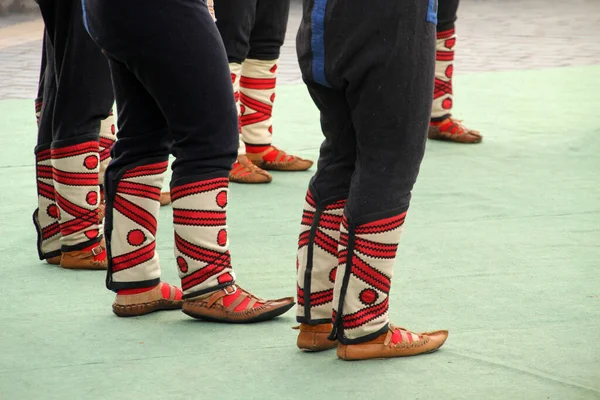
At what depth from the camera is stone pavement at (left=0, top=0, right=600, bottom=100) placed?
660 cm

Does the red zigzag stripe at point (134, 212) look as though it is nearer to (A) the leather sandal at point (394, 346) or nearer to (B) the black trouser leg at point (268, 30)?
(A) the leather sandal at point (394, 346)

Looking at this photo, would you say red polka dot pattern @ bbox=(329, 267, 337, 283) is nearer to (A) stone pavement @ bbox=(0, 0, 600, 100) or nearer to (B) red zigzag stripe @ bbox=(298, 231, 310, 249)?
(B) red zigzag stripe @ bbox=(298, 231, 310, 249)

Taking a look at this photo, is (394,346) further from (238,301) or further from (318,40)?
(318,40)

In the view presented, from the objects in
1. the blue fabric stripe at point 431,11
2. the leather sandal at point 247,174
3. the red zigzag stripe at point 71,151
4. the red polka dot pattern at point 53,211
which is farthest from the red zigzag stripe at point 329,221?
the leather sandal at point 247,174

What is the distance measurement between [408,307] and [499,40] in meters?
5.88

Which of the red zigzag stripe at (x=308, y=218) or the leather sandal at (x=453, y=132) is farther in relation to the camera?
the leather sandal at (x=453, y=132)

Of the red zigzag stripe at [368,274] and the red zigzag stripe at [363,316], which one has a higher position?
the red zigzag stripe at [368,274]

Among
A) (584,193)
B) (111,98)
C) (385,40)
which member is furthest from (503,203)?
(385,40)

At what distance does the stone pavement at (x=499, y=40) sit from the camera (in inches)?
260

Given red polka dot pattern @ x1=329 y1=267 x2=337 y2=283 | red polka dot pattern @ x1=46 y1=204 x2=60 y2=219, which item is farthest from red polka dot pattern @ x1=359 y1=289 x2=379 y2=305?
red polka dot pattern @ x1=46 y1=204 x2=60 y2=219

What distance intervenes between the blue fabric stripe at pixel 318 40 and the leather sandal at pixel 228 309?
23.0 inches

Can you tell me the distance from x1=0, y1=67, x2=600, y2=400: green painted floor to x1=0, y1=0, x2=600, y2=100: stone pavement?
2.44 m

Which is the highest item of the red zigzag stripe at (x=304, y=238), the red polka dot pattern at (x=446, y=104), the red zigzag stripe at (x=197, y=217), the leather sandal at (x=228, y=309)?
the red zigzag stripe at (x=304, y=238)

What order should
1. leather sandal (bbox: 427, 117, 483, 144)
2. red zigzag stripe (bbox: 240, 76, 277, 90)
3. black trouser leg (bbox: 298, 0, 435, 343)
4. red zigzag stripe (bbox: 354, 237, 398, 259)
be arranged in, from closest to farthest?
black trouser leg (bbox: 298, 0, 435, 343) → red zigzag stripe (bbox: 354, 237, 398, 259) → red zigzag stripe (bbox: 240, 76, 277, 90) → leather sandal (bbox: 427, 117, 483, 144)
